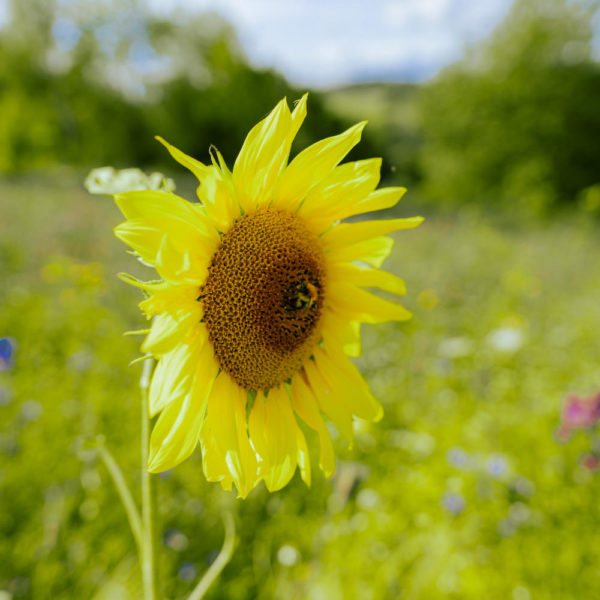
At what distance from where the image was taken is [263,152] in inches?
32.4

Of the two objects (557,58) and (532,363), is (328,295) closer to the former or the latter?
(532,363)

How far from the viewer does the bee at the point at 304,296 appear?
91 centimetres

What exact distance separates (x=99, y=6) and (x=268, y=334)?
25640mm

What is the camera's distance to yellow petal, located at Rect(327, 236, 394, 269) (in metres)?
0.88

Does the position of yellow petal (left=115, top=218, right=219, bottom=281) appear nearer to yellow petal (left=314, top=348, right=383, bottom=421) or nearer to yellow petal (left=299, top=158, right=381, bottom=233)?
yellow petal (left=299, top=158, right=381, bottom=233)

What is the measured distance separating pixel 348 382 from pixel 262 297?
28 cm

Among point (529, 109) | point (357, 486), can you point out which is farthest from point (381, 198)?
point (529, 109)

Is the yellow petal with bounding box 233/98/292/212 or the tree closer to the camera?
the yellow petal with bounding box 233/98/292/212

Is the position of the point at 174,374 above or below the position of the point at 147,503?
above

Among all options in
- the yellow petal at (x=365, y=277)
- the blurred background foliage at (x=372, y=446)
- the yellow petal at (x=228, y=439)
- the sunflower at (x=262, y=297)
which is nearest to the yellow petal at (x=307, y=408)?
the sunflower at (x=262, y=297)

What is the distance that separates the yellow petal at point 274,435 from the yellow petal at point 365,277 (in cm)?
29

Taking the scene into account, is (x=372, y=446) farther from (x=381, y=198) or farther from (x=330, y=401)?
(x=381, y=198)

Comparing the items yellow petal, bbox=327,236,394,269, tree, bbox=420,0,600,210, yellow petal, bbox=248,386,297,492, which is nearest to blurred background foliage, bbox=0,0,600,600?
yellow petal, bbox=327,236,394,269

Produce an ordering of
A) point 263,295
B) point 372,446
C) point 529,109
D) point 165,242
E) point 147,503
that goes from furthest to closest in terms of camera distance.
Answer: point 529,109 → point 372,446 → point 263,295 → point 147,503 → point 165,242
